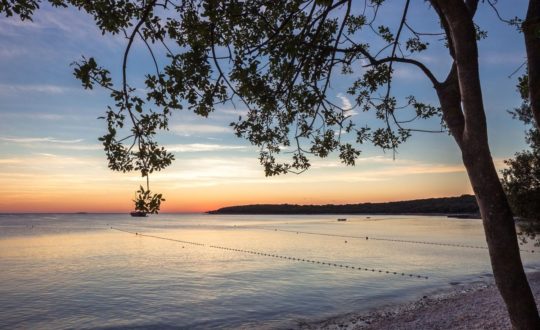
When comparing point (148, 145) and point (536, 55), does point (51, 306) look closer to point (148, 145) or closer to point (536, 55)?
point (148, 145)

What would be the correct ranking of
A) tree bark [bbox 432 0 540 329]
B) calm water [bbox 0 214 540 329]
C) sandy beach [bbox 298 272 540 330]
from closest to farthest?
tree bark [bbox 432 0 540 329], sandy beach [bbox 298 272 540 330], calm water [bbox 0 214 540 329]

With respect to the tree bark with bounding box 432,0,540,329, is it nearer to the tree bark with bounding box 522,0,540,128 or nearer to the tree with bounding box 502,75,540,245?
the tree bark with bounding box 522,0,540,128

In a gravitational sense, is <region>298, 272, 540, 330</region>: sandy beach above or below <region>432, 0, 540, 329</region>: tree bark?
below

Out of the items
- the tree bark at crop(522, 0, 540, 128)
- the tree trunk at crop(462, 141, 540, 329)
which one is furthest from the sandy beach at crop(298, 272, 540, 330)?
the tree bark at crop(522, 0, 540, 128)

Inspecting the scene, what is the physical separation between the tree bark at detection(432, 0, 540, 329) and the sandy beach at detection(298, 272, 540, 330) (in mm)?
6600

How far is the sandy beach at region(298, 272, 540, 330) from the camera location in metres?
13.4

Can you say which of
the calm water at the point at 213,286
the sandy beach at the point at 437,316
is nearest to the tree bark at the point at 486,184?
the sandy beach at the point at 437,316

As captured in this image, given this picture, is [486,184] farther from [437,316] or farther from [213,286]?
[213,286]

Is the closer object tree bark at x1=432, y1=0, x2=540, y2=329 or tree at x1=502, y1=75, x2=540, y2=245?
tree bark at x1=432, y1=0, x2=540, y2=329

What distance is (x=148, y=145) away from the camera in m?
6.95

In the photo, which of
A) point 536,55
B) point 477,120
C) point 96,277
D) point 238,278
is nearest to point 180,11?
point 477,120

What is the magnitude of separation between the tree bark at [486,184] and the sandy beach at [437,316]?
660cm

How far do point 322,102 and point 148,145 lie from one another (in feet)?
14.0

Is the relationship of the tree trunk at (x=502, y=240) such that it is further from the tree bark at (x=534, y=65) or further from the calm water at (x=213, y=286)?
the calm water at (x=213, y=286)
